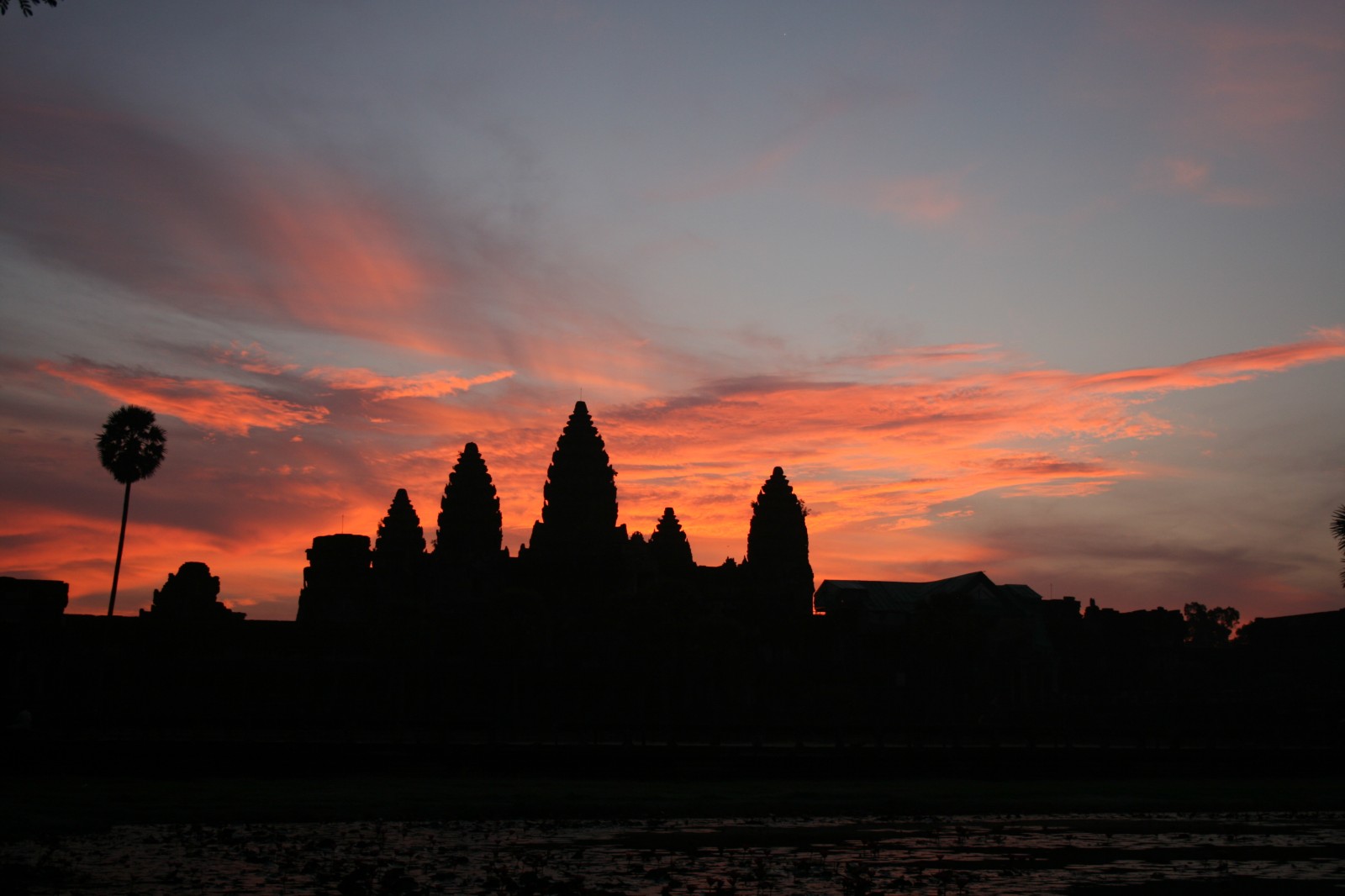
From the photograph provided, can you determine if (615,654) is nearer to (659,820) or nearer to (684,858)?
(659,820)

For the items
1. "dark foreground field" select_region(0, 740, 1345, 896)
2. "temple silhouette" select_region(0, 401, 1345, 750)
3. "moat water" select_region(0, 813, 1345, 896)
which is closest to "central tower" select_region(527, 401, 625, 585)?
"temple silhouette" select_region(0, 401, 1345, 750)

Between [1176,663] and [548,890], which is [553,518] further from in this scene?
[548,890]

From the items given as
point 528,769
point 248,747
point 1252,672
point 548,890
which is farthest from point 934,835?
point 1252,672

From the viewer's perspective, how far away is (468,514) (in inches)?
4139

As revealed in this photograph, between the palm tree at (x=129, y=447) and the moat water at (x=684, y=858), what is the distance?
218 ft

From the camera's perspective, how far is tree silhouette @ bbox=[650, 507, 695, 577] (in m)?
113

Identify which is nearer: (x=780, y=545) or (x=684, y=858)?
(x=684, y=858)

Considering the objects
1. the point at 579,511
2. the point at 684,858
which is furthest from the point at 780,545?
the point at 684,858

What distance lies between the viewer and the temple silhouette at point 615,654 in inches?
2064

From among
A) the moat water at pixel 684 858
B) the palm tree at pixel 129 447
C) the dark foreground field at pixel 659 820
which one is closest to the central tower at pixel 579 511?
the palm tree at pixel 129 447

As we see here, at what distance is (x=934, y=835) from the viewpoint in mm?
21984

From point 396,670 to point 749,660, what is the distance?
21.9m

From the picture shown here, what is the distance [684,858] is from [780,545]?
92510 mm

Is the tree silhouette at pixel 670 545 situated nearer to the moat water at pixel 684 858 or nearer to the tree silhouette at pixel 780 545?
the tree silhouette at pixel 780 545
